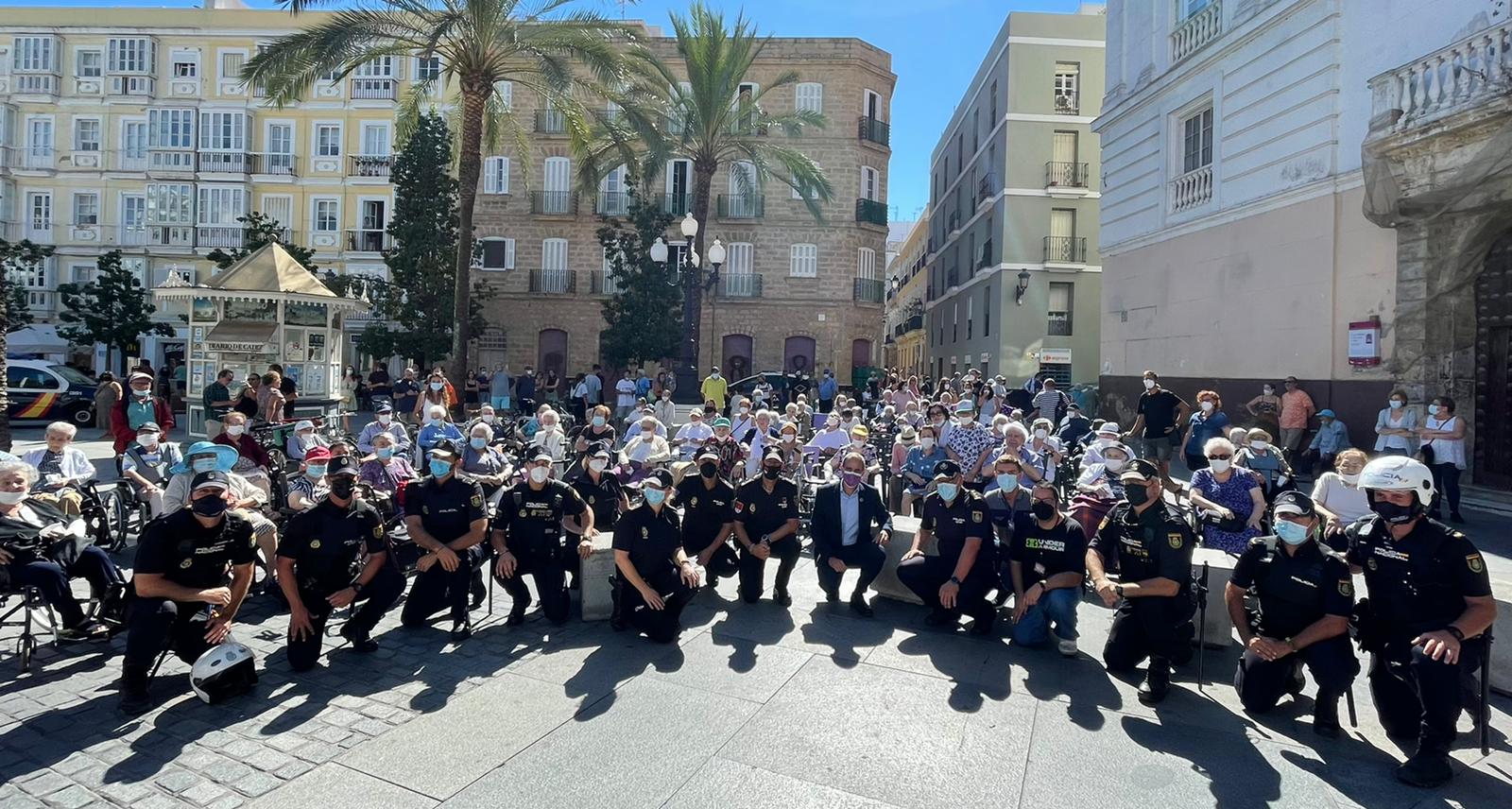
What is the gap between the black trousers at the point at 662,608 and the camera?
6.39 metres

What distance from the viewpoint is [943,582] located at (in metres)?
6.90

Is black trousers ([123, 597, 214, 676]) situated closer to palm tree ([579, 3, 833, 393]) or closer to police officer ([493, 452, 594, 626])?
police officer ([493, 452, 594, 626])

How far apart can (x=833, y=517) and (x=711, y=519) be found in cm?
110

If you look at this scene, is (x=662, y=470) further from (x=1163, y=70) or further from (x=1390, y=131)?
(x=1163, y=70)

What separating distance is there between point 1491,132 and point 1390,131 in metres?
1.43

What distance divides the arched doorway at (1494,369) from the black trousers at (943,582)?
9913 mm

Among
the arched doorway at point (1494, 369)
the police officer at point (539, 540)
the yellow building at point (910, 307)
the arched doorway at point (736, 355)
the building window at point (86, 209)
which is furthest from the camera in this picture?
the yellow building at point (910, 307)

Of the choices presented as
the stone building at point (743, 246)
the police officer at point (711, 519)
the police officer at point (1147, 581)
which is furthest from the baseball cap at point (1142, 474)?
the stone building at point (743, 246)

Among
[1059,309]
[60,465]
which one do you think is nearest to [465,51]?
[60,465]

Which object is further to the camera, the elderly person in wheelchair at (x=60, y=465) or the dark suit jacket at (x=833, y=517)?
the dark suit jacket at (x=833, y=517)

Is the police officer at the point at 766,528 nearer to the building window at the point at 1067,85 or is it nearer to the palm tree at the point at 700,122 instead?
the palm tree at the point at 700,122

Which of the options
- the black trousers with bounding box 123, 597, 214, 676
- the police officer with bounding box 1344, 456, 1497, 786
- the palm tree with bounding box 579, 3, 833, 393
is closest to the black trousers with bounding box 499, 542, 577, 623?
the black trousers with bounding box 123, 597, 214, 676

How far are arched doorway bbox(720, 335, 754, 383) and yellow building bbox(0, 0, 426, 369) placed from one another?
14547 millimetres

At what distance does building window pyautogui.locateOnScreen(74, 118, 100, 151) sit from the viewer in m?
34.9
